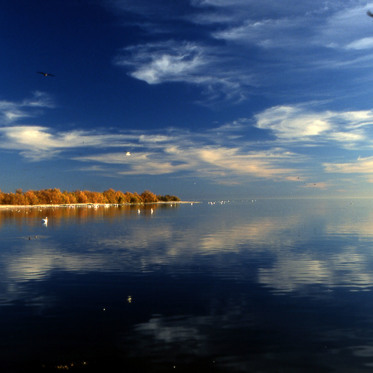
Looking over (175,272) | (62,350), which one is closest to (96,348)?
(62,350)

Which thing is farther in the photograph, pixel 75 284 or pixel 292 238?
pixel 292 238

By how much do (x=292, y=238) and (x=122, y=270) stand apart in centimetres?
3187

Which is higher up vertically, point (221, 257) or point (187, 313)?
point (221, 257)

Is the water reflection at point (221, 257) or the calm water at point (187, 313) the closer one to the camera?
the calm water at point (187, 313)

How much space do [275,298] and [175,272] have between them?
10795 millimetres

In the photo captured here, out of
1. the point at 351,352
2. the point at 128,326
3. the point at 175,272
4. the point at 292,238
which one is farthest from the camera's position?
the point at 292,238

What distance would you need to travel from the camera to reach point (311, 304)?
21734mm

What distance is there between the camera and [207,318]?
1917cm

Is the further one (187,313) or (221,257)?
(221,257)

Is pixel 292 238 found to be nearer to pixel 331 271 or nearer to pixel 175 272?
pixel 331 271

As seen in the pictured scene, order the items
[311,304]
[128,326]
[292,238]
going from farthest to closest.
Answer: [292,238] → [311,304] → [128,326]

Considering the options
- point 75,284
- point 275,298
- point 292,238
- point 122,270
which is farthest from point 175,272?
point 292,238

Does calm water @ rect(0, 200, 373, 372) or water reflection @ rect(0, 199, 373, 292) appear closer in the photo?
calm water @ rect(0, 200, 373, 372)

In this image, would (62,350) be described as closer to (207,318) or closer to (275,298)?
(207,318)
